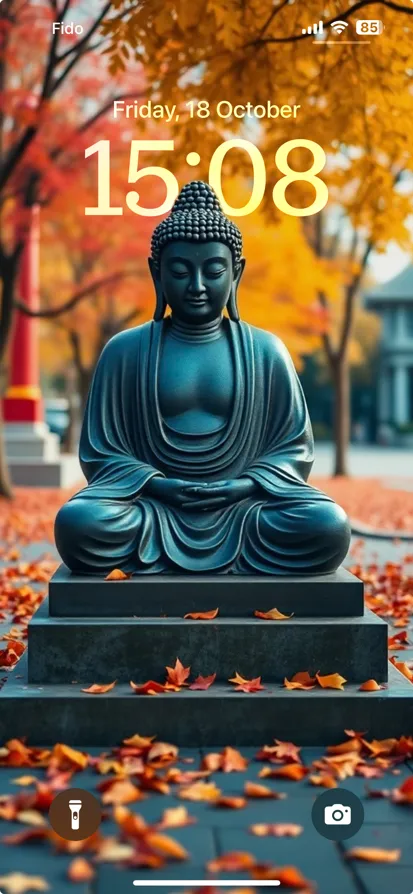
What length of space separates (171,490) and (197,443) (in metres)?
0.34

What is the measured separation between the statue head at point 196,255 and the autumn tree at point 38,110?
547 cm

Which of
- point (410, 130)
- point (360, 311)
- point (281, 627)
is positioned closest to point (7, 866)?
point (281, 627)

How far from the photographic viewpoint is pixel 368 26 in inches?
184

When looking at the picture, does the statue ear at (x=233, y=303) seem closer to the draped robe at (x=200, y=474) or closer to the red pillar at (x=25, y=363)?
the draped robe at (x=200, y=474)

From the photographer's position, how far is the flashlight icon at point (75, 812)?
10.3ft

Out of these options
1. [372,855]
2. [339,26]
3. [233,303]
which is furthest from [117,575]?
[339,26]

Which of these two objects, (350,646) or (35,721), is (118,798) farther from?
(350,646)

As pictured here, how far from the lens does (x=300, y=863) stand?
9.92 ft

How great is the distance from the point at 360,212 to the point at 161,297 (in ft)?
15.1

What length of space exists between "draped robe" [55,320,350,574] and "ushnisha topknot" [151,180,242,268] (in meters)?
0.41

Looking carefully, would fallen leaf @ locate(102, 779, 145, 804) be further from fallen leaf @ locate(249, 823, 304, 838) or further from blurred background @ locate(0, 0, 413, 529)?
blurred background @ locate(0, 0, 413, 529)

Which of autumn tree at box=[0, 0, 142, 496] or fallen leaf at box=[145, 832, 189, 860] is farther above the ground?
autumn tree at box=[0, 0, 142, 496]

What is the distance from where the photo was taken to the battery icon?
463cm

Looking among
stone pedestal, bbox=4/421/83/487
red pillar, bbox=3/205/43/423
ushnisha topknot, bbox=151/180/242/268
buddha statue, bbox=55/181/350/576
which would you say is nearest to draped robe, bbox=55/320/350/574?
buddha statue, bbox=55/181/350/576
